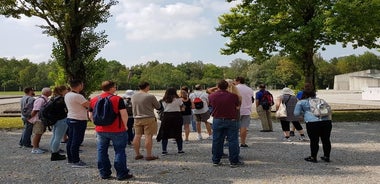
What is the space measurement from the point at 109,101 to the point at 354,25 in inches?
557

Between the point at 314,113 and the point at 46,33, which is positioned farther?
the point at 46,33

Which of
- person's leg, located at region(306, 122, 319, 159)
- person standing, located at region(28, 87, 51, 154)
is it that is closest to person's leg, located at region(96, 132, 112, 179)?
person standing, located at region(28, 87, 51, 154)

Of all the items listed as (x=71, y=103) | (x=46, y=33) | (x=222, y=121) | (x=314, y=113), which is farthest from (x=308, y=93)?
(x=46, y=33)

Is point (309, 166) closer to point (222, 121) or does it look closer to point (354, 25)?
point (222, 121)

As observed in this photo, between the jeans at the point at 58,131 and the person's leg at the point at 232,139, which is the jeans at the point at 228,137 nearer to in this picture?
the person's leg at the point at 232,139

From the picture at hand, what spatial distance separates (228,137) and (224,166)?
600mm

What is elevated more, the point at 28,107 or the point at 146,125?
the point at 28,107

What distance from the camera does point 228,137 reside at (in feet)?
24.6

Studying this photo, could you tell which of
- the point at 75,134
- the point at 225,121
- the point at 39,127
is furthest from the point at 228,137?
the point at 39,127

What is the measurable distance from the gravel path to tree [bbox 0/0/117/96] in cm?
885

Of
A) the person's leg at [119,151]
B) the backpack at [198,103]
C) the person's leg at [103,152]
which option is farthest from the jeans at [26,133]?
the person's leg at [119,151]

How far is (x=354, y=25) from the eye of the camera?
55.1 ft

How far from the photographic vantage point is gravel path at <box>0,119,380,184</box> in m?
6.47

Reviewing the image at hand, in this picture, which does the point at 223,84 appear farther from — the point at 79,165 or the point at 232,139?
the point at 79,165
